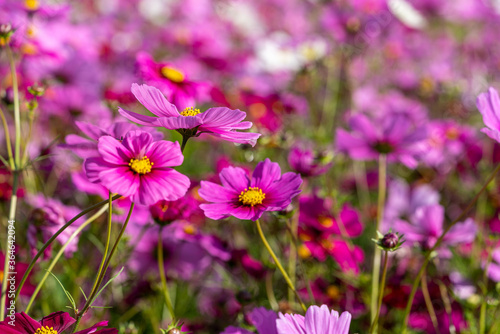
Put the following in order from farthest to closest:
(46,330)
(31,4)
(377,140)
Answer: (31,4)
(377,140)
(46,330)

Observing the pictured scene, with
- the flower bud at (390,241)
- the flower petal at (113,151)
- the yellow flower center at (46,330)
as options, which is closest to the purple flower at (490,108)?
the flower bud at (390,241)

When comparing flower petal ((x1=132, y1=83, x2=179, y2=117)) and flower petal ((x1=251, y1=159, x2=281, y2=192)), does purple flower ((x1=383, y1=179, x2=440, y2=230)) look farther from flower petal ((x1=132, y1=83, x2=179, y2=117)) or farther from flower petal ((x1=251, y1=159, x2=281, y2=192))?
flower petal ((x1=132, y1=83, x2=179, y2=117))

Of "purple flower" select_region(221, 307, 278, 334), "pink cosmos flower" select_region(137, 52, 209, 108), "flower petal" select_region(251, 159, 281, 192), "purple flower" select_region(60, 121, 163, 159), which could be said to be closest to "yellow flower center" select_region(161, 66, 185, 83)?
"pink cosmos flower" select_region(137, 52, 209, 108)

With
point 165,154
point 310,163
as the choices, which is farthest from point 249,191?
point 310,163

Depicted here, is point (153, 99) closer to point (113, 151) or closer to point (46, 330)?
point (113, 151)

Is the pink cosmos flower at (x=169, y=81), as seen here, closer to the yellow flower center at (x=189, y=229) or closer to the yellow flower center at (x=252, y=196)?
the yellow flower center at (x=189, y=229)

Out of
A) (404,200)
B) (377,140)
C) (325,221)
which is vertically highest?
(377,140)

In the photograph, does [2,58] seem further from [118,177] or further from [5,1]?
[118,177]

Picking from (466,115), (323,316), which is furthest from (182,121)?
(466,115)
